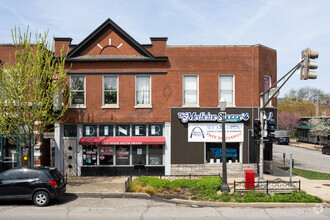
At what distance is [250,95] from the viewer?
1903cm

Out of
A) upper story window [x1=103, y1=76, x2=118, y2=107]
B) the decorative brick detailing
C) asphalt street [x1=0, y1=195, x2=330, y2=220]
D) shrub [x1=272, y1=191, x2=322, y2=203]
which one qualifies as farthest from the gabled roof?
shrub [x1=272, y1=191, x2=322, y2=203]

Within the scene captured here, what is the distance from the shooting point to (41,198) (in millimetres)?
12102

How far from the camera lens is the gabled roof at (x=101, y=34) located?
18.9 m

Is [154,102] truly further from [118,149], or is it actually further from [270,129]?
[270,129]

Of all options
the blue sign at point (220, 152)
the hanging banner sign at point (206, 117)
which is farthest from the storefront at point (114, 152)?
the blue sign at point (220, 152)

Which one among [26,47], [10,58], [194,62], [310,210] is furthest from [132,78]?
[310,210]

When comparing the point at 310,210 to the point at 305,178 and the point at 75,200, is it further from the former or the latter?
the point at 75,200

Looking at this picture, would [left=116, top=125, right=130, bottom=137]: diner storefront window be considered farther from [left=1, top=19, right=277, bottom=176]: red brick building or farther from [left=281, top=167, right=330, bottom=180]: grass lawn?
[left=281, top=167, right=330, bottom=180]: grass lawn

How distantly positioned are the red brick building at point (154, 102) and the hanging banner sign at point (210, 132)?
71 millimetres

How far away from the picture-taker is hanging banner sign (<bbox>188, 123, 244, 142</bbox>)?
1888 cm

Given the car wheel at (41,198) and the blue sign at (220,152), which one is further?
the blue sign at (220,152)

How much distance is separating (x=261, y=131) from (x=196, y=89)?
602cm

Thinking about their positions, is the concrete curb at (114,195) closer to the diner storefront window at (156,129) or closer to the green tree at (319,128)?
the diner storefront window at (156,129)

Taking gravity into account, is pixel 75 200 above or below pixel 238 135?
below
